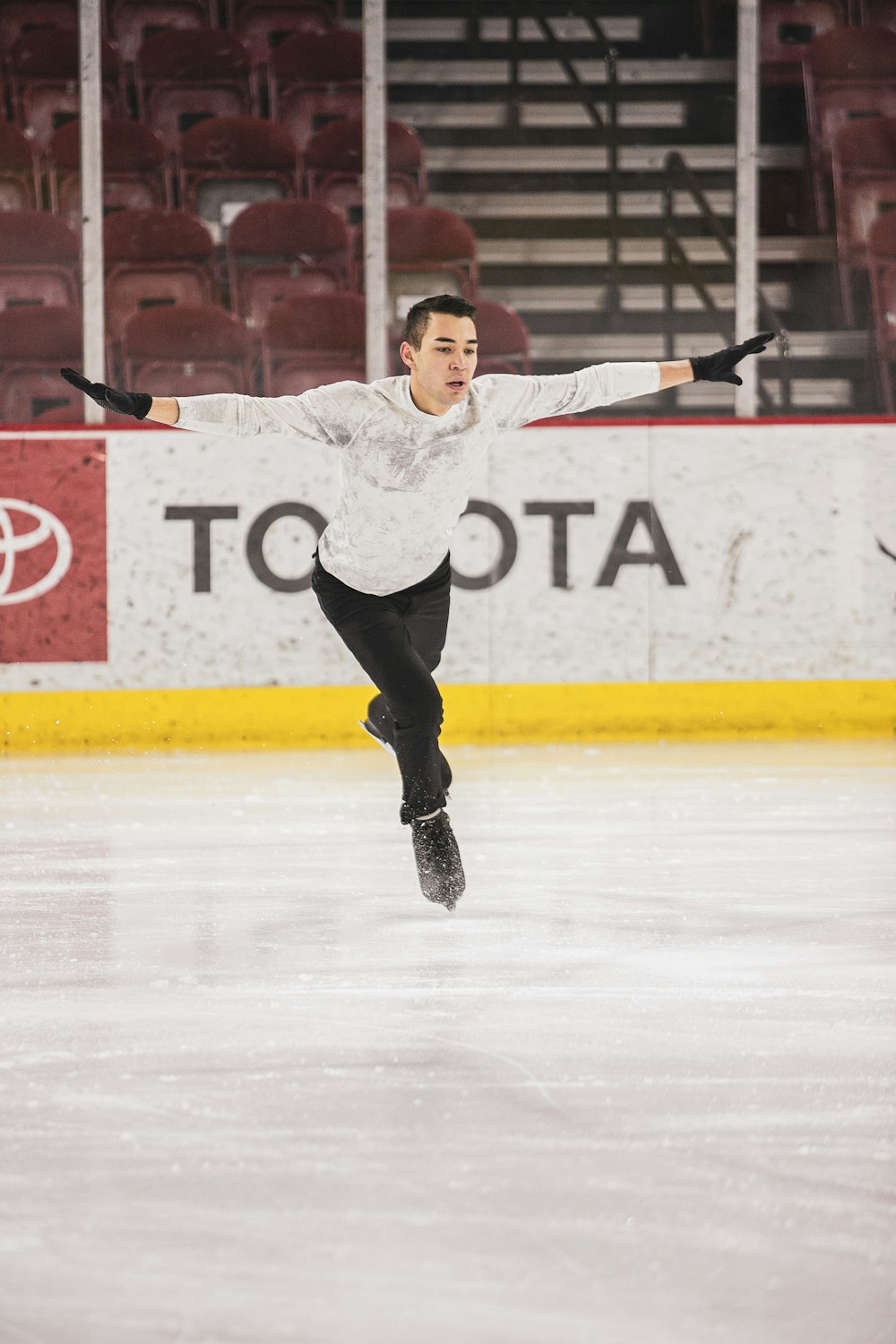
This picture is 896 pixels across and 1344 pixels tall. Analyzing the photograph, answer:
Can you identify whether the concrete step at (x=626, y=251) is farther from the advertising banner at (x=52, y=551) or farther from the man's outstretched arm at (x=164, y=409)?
the man's outstretched arm at (x=164, y=409)

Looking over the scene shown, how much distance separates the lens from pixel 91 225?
8.06m

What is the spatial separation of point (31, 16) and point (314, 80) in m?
1.79

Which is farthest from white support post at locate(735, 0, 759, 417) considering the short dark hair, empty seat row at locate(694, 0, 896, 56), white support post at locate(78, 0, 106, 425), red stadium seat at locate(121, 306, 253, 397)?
the short dark hair

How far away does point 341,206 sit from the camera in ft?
33.4

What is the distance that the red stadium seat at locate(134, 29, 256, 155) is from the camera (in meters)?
10.6

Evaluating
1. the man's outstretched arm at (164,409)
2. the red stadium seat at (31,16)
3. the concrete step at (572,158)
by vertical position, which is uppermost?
the red stadium seat at (31,16)

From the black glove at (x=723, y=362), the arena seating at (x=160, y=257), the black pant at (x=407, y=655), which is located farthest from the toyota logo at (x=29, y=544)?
the black glove at (x=723, y=362)

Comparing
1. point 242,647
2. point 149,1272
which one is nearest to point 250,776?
point 242,647

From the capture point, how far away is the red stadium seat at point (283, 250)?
9422 mm

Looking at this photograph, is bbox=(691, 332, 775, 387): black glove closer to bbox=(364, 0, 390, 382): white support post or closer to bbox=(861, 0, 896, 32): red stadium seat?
bbox=(364, 0, 390, 382): white support post

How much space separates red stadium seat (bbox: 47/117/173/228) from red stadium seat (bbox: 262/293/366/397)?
1.57 meters

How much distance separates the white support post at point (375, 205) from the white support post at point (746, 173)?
5.20ft

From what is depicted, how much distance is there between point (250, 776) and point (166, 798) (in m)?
0.65

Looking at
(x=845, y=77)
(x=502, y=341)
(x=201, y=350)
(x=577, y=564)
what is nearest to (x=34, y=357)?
(x=201, y=350)
